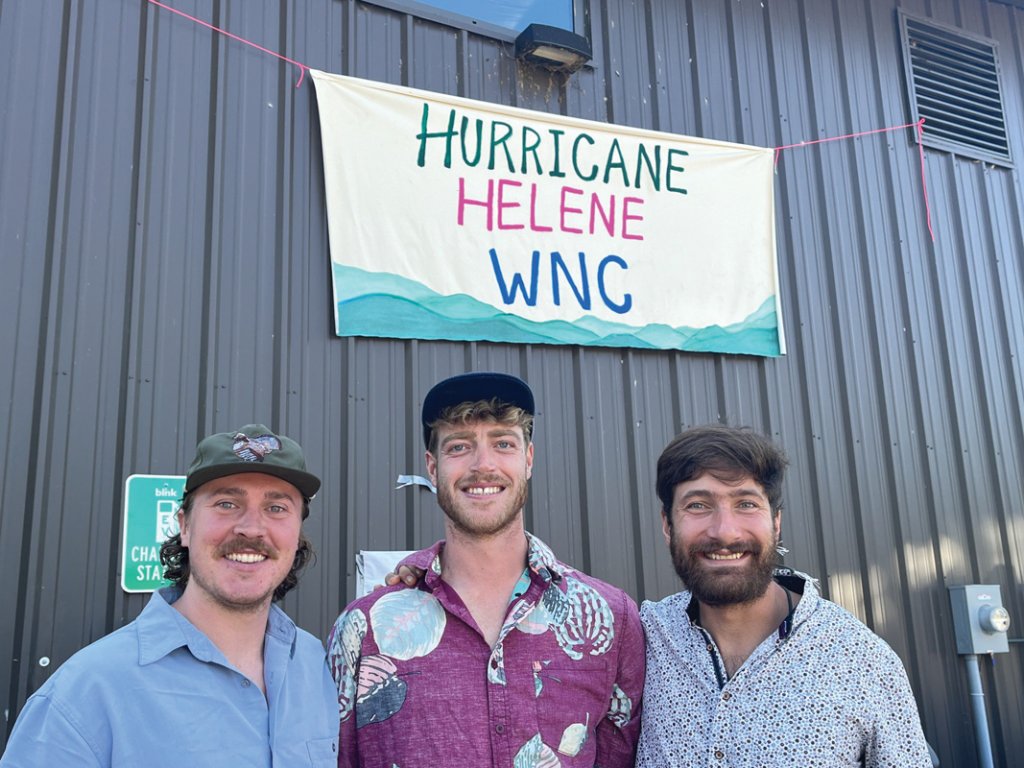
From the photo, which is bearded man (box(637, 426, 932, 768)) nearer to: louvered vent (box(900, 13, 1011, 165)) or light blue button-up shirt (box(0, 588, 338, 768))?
light blue button-up shirt (box(0, 588, 338, 768))

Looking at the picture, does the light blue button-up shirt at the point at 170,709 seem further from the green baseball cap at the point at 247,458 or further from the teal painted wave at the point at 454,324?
the teal painted wave at the point at 454,324

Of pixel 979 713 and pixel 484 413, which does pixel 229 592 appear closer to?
pixel 484 413

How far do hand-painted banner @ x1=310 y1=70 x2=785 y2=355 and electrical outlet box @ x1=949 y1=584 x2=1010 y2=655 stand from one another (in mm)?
1989

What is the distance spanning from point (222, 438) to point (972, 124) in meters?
6.46

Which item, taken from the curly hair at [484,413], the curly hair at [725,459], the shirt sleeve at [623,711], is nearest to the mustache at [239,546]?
the curly hair at [484,413]

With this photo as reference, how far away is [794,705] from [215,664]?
1410 millimetres

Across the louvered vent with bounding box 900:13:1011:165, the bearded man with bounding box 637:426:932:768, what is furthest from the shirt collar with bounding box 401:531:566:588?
the louvered vent with bounding box 900:13:1011:165

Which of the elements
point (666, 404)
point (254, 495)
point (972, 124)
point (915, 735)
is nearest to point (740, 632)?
point (915, 735)

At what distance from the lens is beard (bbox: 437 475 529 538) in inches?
102

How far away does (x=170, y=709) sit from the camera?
2084 millimetres

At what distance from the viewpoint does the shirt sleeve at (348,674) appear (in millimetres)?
2502

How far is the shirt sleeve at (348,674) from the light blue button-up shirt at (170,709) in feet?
0.26

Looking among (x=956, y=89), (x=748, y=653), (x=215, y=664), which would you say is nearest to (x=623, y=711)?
(x=748, y=653)

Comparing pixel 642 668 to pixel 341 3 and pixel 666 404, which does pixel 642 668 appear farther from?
pixel 341 3
